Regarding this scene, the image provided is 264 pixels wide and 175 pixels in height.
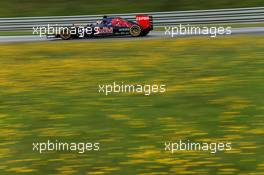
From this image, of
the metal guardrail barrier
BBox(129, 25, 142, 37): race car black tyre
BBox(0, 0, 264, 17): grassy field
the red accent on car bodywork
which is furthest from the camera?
BBox(0, 0, 264, 17): grassy field

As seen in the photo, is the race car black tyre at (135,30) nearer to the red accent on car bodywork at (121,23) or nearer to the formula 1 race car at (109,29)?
the formula 1 race car at (109,29)

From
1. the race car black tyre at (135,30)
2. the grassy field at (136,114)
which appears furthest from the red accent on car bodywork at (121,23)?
the grassy field at (136,114)

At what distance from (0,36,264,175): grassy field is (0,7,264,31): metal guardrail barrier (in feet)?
39.9

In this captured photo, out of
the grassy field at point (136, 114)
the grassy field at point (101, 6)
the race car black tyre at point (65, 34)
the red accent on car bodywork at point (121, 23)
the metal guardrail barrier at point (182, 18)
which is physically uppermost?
the grassy field at point (101, 6)

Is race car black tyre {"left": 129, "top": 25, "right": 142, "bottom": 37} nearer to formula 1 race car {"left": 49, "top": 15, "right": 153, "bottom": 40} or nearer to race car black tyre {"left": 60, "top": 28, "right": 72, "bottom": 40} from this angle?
formula 1 race car {"left": 49, "top": 15, "right": 153, "bottom": 40}

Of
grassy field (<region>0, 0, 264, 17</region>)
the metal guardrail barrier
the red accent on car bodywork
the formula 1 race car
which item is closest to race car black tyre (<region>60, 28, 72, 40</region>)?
the formula 1 race car

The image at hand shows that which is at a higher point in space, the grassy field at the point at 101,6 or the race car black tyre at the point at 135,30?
the grassy field at the point at 101,6

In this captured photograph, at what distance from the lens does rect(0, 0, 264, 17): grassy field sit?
974 inches

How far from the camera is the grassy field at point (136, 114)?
17.6 ft

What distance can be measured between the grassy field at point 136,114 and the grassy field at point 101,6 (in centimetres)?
1486

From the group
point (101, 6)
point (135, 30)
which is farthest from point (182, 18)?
point (101, 6)

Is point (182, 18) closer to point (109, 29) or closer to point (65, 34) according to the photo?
point (109, 29)

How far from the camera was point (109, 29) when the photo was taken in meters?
19.1

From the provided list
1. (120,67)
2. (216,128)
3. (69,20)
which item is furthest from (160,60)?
(69,20)
